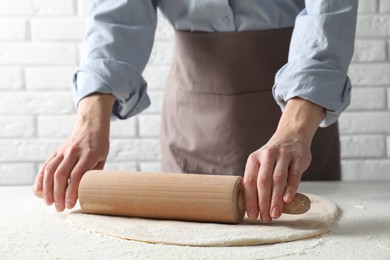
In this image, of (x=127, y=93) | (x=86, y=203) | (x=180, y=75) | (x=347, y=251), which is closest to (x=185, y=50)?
(x=180, y=75)

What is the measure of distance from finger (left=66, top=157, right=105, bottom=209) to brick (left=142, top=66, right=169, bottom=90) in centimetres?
77

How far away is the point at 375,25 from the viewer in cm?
176

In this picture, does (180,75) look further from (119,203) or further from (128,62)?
(119,203)

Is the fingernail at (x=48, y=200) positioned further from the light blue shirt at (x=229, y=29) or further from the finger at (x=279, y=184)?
the finger at (x=279, y=184)

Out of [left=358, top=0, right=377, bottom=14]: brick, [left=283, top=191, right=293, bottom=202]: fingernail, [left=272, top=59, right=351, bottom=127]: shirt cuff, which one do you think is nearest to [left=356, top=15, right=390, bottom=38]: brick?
[left=358, top=0, right=377, bottom=14]: brick

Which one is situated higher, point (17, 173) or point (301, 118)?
point (301, 118)

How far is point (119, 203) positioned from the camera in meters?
0.92

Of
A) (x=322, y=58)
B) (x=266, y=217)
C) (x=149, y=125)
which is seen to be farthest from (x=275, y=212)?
(x=149, y=125)

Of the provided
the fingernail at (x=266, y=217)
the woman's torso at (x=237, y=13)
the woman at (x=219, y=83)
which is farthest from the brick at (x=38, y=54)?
the fingernail at (x=266, y=217)

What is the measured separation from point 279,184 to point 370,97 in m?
0.98

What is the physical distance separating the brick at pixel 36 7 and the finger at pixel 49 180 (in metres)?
0.88

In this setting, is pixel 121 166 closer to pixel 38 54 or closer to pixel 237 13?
pixel 38 54

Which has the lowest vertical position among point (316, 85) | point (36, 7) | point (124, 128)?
point (124, 128)

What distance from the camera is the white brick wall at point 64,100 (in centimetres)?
179
